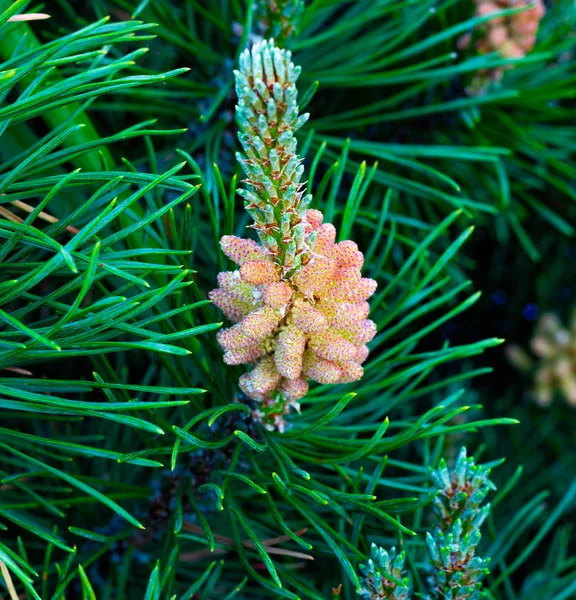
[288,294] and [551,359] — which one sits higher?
[288,294]

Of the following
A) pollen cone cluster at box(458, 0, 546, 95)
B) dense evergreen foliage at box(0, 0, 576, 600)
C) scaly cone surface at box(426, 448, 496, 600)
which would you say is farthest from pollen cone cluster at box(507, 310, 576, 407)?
scaly cone surface at box(426, 448, 496, 600)

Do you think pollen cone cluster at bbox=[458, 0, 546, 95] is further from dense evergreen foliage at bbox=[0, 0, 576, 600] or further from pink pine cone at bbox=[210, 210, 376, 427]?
pink pine cone at bbox=[210, 210, 376, 427]

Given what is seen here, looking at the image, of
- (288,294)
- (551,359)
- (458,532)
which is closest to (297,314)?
(288,294)

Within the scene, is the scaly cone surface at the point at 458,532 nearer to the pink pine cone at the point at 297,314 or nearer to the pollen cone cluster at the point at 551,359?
the pink pine cone at the point at 297,314

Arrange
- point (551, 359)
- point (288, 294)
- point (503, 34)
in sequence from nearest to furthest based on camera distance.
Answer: point (288, 294) → point (503, 34) → point (551, 359)

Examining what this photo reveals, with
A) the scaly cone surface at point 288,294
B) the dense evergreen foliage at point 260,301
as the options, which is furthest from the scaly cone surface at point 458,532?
the scaly cone surface at point 288,294

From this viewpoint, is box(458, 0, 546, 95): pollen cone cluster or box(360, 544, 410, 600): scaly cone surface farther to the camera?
box(458, 0, 546, 95): pollen cone cluster

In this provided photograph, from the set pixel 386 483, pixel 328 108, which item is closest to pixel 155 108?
pixel 328 108

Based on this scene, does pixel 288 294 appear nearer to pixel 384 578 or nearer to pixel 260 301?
pixel 260 301
